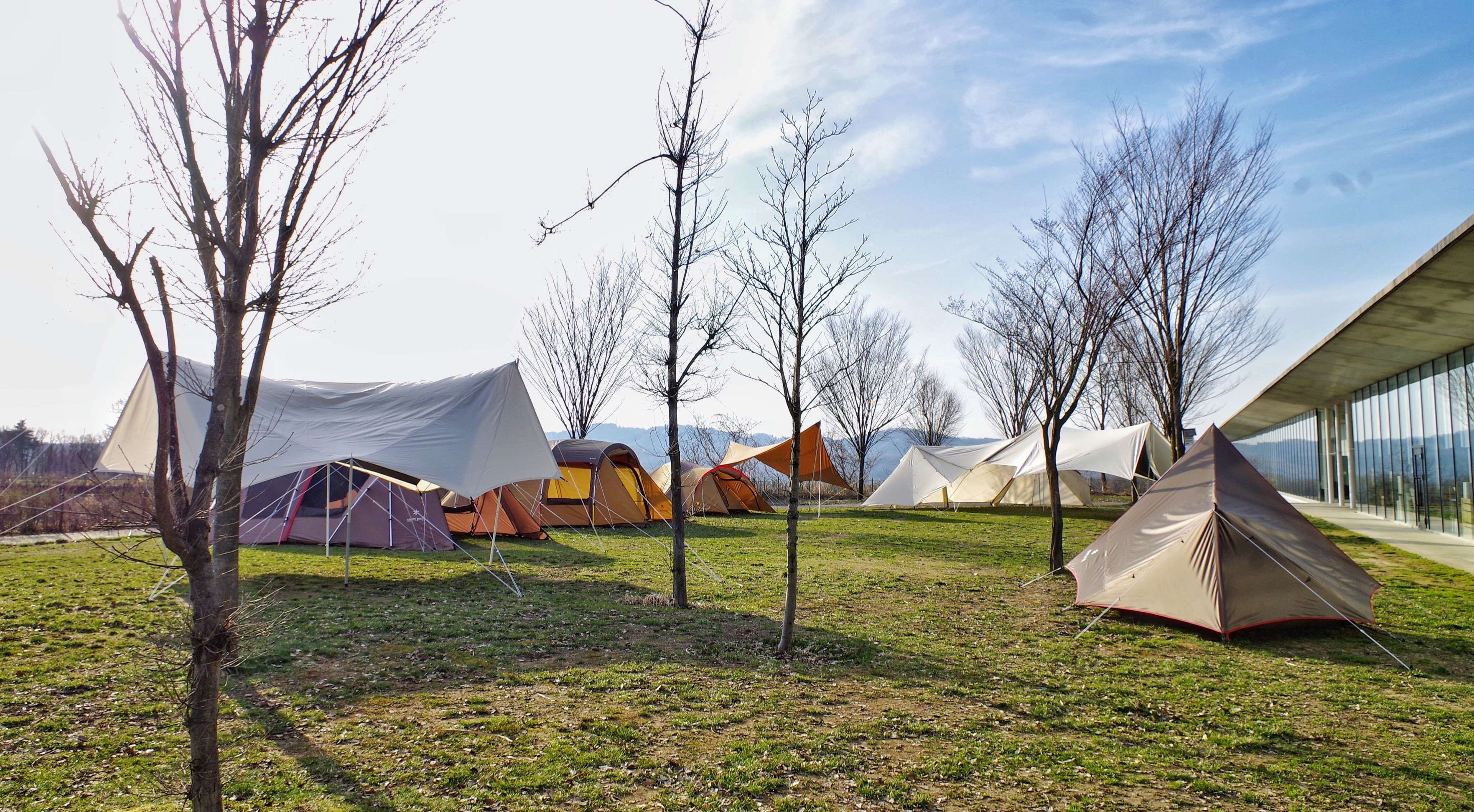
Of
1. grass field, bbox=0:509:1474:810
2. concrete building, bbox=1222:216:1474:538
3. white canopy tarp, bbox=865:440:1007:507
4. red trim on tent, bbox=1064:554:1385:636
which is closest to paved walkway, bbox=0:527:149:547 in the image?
grass field, bbox=0:509:1474:810

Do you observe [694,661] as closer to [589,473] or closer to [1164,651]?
[1164,651]

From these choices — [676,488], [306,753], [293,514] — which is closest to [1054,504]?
[676,488]

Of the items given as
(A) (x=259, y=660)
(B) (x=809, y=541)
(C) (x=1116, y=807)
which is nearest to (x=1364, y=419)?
(B) (x=809, y=541)

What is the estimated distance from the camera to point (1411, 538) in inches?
567

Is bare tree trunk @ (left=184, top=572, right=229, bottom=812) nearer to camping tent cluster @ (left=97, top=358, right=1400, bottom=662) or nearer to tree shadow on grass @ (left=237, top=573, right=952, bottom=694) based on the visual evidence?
camping tent cluster @ (left=97, top=358, right=1400, bottom=662)

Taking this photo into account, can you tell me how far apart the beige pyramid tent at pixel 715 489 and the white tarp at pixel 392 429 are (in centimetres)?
943

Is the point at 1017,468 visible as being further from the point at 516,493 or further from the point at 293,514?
the point at 293,514

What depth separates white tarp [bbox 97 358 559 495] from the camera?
8680mm

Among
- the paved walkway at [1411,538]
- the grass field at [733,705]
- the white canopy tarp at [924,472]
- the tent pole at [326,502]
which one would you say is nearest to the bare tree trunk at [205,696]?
the grass field at [733,705]

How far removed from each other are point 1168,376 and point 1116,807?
11628 millimetres

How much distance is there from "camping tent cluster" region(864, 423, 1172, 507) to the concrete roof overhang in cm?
377

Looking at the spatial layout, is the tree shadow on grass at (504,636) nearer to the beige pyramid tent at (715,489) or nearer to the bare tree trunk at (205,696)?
the bare tree trunk at (205,696)

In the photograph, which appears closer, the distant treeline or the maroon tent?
the distant treeline

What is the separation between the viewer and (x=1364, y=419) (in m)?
20.6
